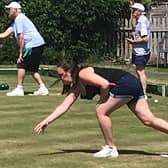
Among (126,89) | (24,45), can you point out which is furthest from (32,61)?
(126,89)

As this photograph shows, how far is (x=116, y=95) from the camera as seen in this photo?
7.65 metres

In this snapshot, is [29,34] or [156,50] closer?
[29,34]

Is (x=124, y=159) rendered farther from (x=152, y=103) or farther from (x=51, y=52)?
(x=51, y=52)

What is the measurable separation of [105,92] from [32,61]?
670 cm

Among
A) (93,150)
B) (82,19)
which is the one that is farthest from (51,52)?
(93,150)

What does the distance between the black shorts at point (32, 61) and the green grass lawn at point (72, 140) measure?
1.28m

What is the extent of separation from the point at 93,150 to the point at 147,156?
28.9 inches

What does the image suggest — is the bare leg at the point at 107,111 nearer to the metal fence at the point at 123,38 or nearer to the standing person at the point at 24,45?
the standing person at the point at 24,45

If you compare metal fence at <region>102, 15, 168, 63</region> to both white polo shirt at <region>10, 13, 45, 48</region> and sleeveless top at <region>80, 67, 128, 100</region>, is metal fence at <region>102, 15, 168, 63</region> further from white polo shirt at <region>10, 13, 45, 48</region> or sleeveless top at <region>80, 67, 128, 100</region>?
sleeveless top at <region>80, 67, 128, 100</region>

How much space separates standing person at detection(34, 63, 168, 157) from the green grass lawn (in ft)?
1.13

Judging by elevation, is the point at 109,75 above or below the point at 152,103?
above

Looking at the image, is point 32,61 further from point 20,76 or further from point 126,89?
point 126,89

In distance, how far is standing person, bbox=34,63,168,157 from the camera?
7469 mm

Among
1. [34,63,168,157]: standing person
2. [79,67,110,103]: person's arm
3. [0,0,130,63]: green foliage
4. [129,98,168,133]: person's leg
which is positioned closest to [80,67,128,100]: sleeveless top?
[34,63,168,157]: standing person
